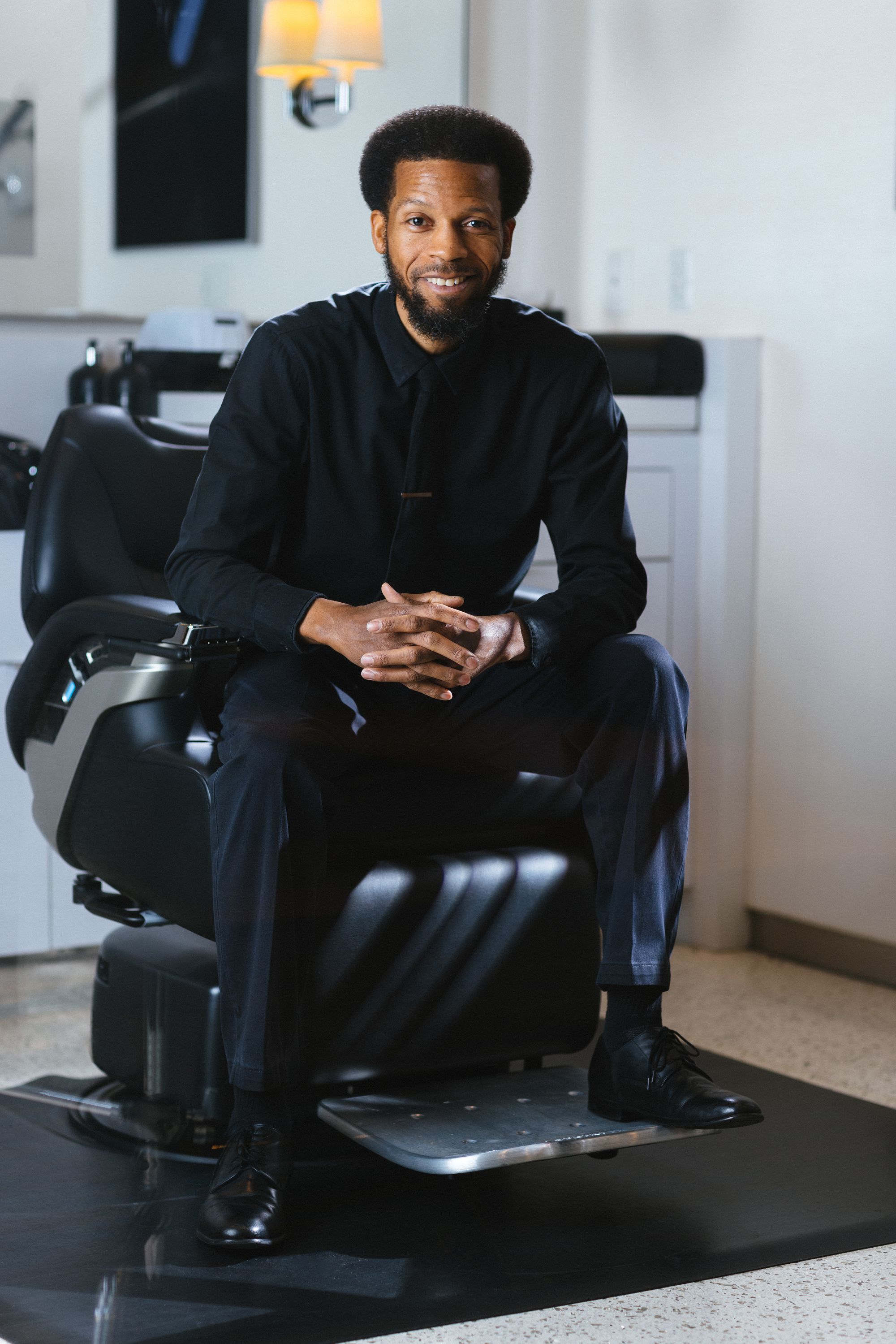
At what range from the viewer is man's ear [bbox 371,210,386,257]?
2.01 m

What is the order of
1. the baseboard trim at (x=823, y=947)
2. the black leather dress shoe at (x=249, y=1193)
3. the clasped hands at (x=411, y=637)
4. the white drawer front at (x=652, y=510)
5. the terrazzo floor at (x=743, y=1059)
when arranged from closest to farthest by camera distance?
the terrazzo floor at (x=743, y=1059) < the black leather dress shoe at (x=249, y=1193) < the clasped hands at (x=411, y=637) < the baseboard trim at (x=823, y=947) < the white drawer front at (x=652, y=510)

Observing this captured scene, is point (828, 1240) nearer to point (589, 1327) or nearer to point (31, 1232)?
point (589, 1327)

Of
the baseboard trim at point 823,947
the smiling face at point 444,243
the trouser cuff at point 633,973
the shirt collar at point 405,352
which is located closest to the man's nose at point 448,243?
the smiling face at point 444,243

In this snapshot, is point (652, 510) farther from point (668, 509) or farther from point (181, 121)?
point (181, 121)

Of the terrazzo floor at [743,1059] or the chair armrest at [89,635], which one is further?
the chair armrest at [89,635]

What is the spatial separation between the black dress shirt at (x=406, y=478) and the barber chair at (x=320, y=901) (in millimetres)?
118

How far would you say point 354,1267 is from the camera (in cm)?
173

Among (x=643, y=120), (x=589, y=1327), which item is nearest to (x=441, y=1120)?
(x=589, y=1327)

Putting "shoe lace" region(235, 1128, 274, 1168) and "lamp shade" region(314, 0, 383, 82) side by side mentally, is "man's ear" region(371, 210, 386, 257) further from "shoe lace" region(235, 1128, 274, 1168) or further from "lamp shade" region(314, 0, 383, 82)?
"lamp shade" region(314, 0, 383, 82)

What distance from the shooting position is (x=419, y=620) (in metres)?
1.85

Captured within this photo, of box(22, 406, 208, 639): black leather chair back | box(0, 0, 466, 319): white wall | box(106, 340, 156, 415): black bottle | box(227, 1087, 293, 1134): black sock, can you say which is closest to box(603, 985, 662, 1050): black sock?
box(227, 1087, 293, 1134): black sock

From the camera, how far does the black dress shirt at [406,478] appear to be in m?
1.96

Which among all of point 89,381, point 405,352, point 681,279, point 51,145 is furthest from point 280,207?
point 405,352

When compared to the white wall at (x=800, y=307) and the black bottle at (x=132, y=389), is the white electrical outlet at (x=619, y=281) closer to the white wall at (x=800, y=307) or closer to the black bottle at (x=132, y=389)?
the white wall at (x=800, y=307)
